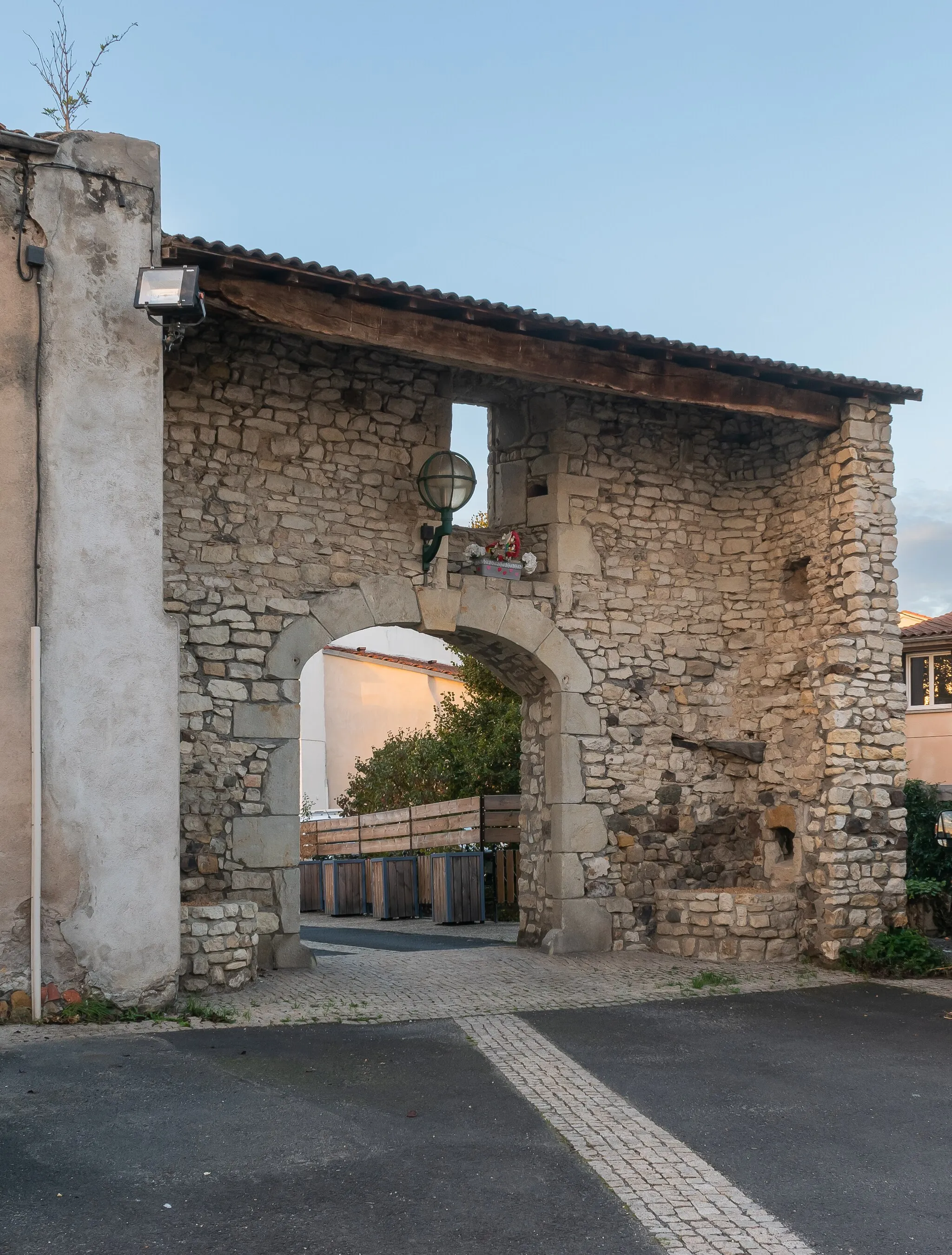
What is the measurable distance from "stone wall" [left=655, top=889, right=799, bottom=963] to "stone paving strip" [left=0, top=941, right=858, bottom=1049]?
0.51ft

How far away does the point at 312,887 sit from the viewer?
1747cm

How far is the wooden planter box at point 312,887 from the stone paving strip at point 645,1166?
11.1 m

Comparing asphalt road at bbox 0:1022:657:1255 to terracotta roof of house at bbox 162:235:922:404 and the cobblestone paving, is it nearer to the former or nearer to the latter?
the cobblestone paving

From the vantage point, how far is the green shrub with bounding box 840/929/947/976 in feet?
30.4

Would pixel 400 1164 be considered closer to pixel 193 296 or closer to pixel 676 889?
pixel 193 296

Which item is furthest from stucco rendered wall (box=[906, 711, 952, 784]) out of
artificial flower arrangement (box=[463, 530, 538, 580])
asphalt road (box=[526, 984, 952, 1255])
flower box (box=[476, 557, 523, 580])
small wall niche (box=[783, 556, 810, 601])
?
asphalt road (box=[526, 984, 952, 1255])

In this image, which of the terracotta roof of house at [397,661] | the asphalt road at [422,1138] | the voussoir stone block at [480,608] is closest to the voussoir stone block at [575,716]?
the voussoir stone block at [480,608]

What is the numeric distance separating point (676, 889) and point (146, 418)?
580 centimetres

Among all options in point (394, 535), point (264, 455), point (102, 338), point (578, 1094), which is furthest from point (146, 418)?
point (578, 1094)

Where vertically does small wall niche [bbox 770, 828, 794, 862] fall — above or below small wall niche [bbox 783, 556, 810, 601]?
below

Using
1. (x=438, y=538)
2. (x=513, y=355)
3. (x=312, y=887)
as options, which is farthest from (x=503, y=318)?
(x=312, y=887)

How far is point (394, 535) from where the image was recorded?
9.65 meters

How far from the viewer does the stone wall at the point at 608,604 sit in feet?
29.0

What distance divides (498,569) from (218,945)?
3.94m
